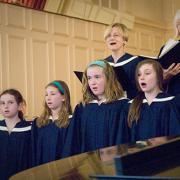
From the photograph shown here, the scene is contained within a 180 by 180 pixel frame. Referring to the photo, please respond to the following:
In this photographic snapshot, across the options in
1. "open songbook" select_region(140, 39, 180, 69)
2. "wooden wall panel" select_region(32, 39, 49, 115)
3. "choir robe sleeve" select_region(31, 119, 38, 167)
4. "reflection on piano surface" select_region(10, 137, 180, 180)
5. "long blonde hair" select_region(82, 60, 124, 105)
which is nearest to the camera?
"reflection on piano surface" select_region(10, 137, 180, 180)

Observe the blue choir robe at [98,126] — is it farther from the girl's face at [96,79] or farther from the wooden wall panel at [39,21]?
the wooden wall panel at [39,21]

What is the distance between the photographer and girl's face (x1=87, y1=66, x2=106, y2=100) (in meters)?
2.94

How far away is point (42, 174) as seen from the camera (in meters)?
1.35

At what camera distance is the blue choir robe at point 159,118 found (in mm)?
2708

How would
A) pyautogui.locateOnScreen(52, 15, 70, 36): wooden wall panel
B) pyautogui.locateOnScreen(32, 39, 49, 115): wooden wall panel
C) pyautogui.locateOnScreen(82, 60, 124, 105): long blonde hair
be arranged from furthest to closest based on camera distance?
pyautogui.locateOnScreen(52, 15, 70, 36): wooden wall panel
pyautogui.locateOnScreen(32, 39, 49, 115): wooden wall panel
pyautogui.locateOnScreen(82, 60, 124, 105): long blonde hair

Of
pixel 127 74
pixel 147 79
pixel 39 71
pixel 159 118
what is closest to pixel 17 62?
pixel 39 71

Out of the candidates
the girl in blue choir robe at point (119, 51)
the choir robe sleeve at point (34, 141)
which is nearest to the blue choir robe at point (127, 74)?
the girl in blue choir robe at point (119, 51)

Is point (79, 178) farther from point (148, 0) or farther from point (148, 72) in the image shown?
point (148, 0)

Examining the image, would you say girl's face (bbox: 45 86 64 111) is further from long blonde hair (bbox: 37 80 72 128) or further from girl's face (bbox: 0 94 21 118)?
girl's face (bbox: 0 94 21 118)

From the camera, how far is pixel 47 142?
10.3ft

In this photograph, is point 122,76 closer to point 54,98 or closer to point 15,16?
point 54,98

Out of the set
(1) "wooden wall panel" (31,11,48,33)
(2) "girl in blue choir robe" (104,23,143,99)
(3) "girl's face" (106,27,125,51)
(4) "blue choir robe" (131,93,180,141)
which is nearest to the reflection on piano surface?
(4) "blue choir robe" (131,93,180,141)

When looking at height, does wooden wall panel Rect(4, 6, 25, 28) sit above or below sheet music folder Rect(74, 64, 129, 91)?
above

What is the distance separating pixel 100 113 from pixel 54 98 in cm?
42
